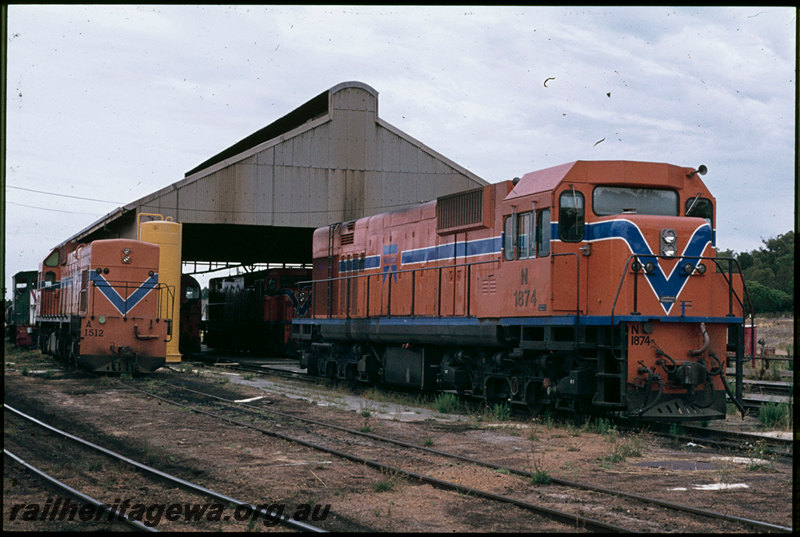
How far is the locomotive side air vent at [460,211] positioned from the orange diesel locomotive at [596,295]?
0.11 ft

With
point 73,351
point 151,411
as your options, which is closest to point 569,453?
point 151,411

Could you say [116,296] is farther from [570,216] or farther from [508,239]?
[570,216]

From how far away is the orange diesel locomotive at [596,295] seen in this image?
468 inches

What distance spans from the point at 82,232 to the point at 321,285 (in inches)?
817

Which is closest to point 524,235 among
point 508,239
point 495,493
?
point 508,239

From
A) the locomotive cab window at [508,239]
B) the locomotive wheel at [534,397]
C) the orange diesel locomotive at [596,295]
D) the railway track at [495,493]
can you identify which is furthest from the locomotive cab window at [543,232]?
the railway track at [495,493]

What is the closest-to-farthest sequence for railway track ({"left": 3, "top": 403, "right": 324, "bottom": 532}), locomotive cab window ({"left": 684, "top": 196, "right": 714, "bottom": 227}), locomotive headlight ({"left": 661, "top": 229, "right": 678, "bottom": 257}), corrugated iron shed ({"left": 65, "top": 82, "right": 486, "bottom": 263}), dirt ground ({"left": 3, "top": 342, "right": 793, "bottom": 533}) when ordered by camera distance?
railway track ({"left": 3, "top": 403, "right": 324, "bottom": 532})
dirt ground ({"left": 3, "top": 342, "right": 793, "bottom": 533})
locomotive headlight ({"left": 661, "top": 229, "right": 678, "bottom": 257})
locomotive cab window ({"left": 684, "top": 196, "right": 714, "bottom": 227})
corrugated iron shed ({"left": 65, "top": 82, "right": 486, "bottom": 263})

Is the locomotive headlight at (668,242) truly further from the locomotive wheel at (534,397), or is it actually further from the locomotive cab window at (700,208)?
the locomotive wheel at (534,397)

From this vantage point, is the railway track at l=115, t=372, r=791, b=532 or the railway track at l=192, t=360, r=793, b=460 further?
the railway track at l=192, t=360, r=793, b=460

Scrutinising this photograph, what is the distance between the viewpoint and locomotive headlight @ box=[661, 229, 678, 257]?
12.2 metres

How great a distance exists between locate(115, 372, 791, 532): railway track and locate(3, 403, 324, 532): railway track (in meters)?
2.12

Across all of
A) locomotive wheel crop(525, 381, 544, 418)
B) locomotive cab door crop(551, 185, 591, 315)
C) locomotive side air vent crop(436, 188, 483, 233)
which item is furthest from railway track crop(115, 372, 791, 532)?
locomotive side air vent crop(436, 188, 483, 233)

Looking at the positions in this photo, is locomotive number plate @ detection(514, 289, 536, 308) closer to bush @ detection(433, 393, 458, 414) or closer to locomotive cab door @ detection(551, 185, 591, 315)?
locomotive cab door @ detection(551, 185, 591, 315)

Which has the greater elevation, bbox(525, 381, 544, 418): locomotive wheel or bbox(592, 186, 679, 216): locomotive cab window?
bbox(592, 186, 679, 216): locomotive cab window
